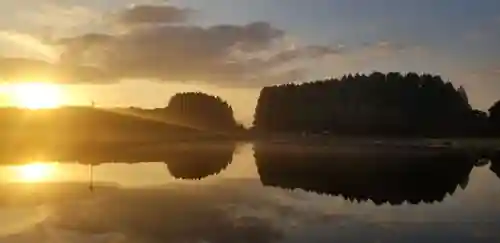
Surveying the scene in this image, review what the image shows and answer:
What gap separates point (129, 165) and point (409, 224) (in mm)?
23799

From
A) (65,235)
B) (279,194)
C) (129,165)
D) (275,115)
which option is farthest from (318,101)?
(65,235)

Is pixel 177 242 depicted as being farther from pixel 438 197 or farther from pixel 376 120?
pixel 376 120

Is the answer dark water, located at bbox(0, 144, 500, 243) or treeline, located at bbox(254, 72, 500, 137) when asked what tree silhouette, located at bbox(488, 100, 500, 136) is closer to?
treeline, located at bbox(254, 72, 500, 137)

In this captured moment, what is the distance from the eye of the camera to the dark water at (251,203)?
1708 cm

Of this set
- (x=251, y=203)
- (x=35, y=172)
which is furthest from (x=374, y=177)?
(x=35, y=172)

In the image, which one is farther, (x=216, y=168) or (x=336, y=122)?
(x=336, y=122)

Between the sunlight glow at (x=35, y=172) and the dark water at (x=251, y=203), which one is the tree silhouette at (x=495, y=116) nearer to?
the dark water at (x=251, y=203)

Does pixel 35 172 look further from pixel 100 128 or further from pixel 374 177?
pixel 100 128

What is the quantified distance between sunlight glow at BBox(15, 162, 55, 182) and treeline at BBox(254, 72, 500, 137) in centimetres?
8769

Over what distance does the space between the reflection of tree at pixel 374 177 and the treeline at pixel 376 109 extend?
7934 cm

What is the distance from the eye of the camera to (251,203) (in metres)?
23.0

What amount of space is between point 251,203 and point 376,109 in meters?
114

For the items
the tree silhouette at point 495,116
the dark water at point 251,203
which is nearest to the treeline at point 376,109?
the tree silhouette at point 495,116

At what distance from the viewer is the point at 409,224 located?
18781mm
